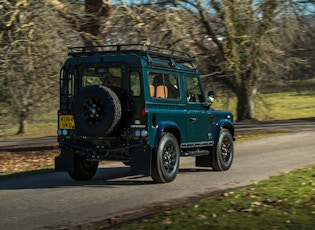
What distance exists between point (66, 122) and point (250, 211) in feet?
14.7

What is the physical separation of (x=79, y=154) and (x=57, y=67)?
25.6 feet

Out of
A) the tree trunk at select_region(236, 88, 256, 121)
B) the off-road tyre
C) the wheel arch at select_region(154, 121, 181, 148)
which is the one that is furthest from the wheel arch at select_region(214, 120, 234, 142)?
the tree trunk at select_region(236, 88, 256, 121)

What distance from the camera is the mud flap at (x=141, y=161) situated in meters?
9.48

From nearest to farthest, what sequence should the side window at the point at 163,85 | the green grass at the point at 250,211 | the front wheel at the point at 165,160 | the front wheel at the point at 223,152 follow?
the green grass at the point at 250,211 < the front wheel at the point at 165,160 < the side window at the point at 163,85 < the front wheel at the point at 223,152

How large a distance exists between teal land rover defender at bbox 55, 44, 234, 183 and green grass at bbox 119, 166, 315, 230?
71.2 inches

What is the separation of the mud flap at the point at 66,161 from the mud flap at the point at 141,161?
1358 mm

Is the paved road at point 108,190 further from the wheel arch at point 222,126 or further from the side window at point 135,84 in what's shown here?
the side window at point 135,84

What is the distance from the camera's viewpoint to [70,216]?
721 centimetres

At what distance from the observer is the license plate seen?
10102mm

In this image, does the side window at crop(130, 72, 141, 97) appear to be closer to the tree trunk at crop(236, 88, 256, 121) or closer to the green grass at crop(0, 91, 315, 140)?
the tree trunk at crop(236, 88, 256, 121)

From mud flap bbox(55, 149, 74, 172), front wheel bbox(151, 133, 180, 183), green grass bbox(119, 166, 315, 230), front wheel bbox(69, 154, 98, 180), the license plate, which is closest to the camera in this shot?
green grass bbox(119, 166, 315, 230)

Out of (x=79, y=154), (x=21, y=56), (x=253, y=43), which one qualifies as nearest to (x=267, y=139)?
(x=253, y=43)

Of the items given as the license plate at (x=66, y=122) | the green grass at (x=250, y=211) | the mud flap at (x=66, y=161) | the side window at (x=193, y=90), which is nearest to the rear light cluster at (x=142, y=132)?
the license plate at (x=66, y=122)

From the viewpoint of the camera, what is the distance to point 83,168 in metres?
10.7
